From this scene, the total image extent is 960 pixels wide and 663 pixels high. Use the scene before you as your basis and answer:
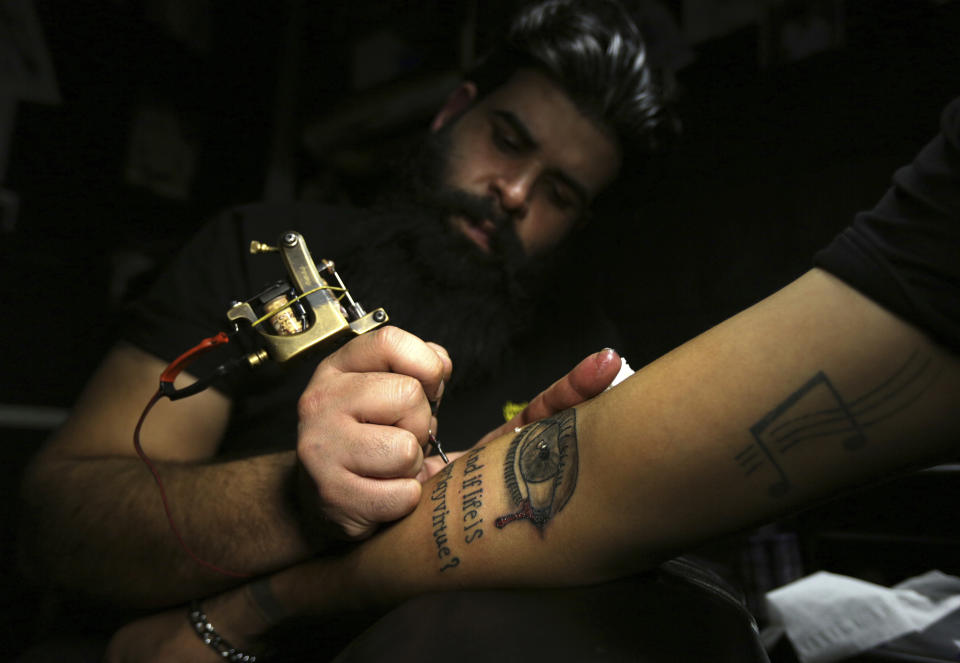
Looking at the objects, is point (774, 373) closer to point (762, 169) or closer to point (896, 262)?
point (896, 262)

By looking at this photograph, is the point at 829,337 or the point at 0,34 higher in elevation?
the point at 0,34

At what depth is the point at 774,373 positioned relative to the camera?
43cm

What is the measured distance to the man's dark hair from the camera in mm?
1411

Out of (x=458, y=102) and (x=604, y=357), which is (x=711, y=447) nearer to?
(x=604, y=357)

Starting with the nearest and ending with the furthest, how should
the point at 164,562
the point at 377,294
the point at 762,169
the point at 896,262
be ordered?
the point at 896,262 → the point at 164,562 → the point at 377,294 → the point at 762,169

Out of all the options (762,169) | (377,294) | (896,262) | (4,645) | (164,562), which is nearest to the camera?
(896,262)

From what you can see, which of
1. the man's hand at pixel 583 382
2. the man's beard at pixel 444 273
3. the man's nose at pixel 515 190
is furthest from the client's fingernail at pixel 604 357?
the man's nose at pixel 515 190

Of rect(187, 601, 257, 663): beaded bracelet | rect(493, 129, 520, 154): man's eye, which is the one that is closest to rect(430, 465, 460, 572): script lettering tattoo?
rect(187, 601, 257, 663): beaded bracelet

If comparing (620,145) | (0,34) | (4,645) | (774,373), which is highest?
(0,34)

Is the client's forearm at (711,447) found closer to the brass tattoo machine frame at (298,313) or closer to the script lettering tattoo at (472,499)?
the script lettering tattoo at (472,499)

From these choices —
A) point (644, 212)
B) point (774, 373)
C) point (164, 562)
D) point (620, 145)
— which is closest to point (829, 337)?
point (774, 373)

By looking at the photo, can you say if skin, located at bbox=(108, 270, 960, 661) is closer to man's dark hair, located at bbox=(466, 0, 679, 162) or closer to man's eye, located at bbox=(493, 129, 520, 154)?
man's eye, located at bbox=(493, 129, 520, 154)

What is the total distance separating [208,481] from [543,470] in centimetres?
56

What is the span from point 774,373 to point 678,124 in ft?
4.56
